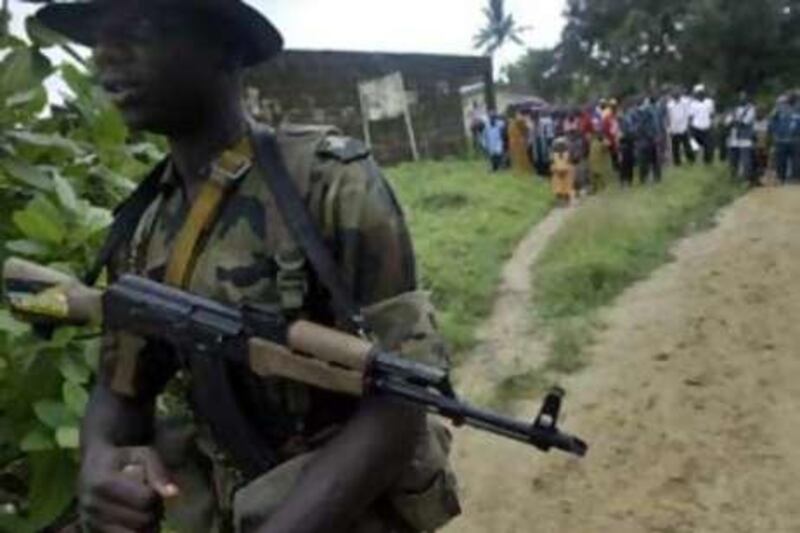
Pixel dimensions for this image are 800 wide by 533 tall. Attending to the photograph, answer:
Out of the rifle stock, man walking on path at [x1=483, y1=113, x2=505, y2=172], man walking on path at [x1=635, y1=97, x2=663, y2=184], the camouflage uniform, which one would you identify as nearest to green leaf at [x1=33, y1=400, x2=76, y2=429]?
the rifle stock

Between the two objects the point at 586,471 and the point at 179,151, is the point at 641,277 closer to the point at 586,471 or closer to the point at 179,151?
the point at 586,471

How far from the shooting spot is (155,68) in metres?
1.78

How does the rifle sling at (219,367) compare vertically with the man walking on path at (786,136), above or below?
above

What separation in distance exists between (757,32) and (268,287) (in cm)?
2917

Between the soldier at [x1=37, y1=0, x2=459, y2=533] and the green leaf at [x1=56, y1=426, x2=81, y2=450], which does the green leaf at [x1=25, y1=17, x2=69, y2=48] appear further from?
the green leaf at [x1=56, y1=426, x2=81, y2=450]

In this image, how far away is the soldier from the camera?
170 cm

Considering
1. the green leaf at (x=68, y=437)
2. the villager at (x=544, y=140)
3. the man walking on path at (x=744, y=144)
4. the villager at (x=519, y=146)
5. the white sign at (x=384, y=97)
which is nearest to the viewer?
the green leaf at (x=68, y=437)

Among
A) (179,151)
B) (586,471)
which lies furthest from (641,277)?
(179,151)

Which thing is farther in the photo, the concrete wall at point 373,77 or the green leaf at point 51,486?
the concrete wall at point 373,77

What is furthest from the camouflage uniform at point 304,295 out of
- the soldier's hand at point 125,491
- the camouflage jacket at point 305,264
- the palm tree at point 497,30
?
the palm tree at point 497,30

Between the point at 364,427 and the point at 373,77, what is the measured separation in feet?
59.8

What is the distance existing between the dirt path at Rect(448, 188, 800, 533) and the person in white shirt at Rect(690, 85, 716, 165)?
26.3 ft

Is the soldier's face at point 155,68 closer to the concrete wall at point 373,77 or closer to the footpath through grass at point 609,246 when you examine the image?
the footpath through grass at point 609,246

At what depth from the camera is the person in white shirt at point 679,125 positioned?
17.7 metres
